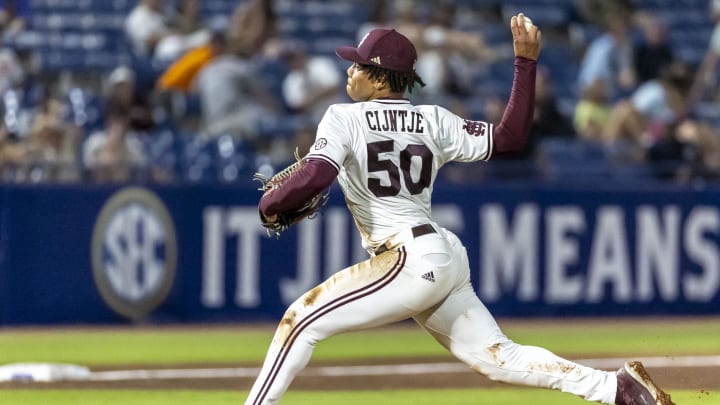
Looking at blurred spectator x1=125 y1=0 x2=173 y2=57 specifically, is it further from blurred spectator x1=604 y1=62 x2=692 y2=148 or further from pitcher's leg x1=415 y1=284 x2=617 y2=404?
pitcher's leg x1=415 y1=284 x2=617 y2=404

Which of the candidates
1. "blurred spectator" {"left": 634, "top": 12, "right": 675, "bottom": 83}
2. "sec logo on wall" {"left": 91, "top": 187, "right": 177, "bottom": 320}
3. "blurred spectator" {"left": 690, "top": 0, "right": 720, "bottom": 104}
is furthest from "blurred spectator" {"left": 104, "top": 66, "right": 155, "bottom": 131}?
"blurred spectator" {"left": 690, "top": 0, "right": 720, "bottom": 104}

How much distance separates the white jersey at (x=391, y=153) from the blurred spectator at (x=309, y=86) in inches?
328

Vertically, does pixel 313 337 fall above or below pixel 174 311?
above

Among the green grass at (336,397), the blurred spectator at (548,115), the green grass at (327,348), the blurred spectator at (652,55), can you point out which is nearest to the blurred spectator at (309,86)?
the blurred spectator at (548,115)

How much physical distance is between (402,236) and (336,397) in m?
2.64

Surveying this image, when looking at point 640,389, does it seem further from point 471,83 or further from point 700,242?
point 471,83

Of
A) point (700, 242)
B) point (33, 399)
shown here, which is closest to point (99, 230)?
point (33, 399)

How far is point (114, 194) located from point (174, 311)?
1240 mm

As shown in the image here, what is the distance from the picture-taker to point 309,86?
14875mm

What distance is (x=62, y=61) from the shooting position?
572 inches

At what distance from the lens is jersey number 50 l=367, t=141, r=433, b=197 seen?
612 cm

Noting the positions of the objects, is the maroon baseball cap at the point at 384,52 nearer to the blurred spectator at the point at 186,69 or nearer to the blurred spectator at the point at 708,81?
the blurred spectator at the point at 186,69

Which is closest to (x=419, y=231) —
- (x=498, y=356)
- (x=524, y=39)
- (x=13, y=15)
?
(x=498, y=356)

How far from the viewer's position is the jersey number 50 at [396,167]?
6.12 m
